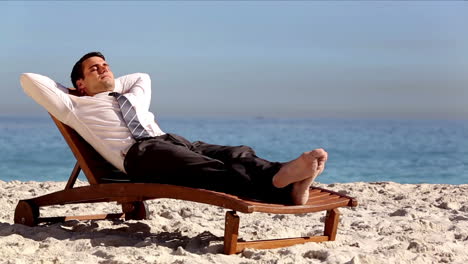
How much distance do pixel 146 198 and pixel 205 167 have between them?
1.63 feet

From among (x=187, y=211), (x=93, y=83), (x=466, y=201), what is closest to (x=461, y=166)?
(x=466, y=201)

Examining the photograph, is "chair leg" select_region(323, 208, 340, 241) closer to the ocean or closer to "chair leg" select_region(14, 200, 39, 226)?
"chair leg" select_region(14, 200, 39, 226)

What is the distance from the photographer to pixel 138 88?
4.98m

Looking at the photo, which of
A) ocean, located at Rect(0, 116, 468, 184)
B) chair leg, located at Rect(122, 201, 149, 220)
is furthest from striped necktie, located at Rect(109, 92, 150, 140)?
ocean, located at Rect(0, 116, 468, 184)

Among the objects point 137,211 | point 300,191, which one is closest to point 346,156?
point 137,211

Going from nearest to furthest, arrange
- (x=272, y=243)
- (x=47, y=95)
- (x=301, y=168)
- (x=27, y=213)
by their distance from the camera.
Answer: (x=301, y=168) → (x=272, y=243) → (x=47, y=95) → (x=27, y=213)

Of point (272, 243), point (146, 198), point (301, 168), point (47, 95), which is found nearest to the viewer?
point (301, 168)

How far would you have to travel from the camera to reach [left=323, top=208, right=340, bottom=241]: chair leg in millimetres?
4320

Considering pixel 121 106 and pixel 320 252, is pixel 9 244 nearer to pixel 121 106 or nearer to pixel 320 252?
pixel 121 106

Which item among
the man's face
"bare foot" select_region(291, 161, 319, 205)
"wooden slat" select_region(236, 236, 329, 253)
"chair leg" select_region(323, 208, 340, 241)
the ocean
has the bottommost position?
the ocean

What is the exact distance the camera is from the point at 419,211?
589 centimetres

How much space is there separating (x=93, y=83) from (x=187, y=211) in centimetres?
154

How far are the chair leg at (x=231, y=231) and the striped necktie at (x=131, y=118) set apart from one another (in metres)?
1.04

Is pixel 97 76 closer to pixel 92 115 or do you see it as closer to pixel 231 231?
pixel 92 115
